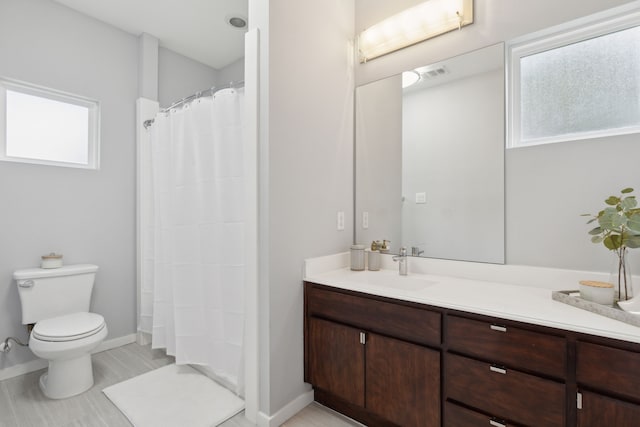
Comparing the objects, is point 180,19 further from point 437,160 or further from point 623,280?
point 623,280

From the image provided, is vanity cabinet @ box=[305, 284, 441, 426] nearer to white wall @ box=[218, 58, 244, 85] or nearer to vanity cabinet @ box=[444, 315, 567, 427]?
vanity cabinet @ box=[444, 315, 567, 427]

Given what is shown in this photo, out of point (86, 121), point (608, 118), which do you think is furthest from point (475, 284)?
point (86, 121)

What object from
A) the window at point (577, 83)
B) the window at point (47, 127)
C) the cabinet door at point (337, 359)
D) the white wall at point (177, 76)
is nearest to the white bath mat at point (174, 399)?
the cabinet door at point (337, 359)

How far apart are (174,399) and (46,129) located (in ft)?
7.39

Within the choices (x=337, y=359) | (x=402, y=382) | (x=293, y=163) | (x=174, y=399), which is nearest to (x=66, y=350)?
(x=174, y=399)

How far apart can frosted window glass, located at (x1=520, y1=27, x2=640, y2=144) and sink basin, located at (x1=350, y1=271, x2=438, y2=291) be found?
0.93m

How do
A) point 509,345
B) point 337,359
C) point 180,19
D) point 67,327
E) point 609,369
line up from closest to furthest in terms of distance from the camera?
1. point 609,369
2. point 509,345
3. point 337,359
4. point 67,327
5. point 180,19

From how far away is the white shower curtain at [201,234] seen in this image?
1.91 m

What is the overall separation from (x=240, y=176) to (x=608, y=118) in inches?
75.1

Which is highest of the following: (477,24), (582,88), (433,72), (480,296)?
(477,24)

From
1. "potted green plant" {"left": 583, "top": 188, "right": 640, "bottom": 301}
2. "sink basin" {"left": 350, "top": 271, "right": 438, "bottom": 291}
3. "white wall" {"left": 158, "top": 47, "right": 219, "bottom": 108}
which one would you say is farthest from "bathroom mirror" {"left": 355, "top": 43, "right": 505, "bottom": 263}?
"white wall" {"left": 158, "top": 47, "right": 219, "bottom": 108}

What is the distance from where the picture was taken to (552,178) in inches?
59.4

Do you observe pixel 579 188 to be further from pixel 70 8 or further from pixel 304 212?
pixel 70 8

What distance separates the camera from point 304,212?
5.96 feet
